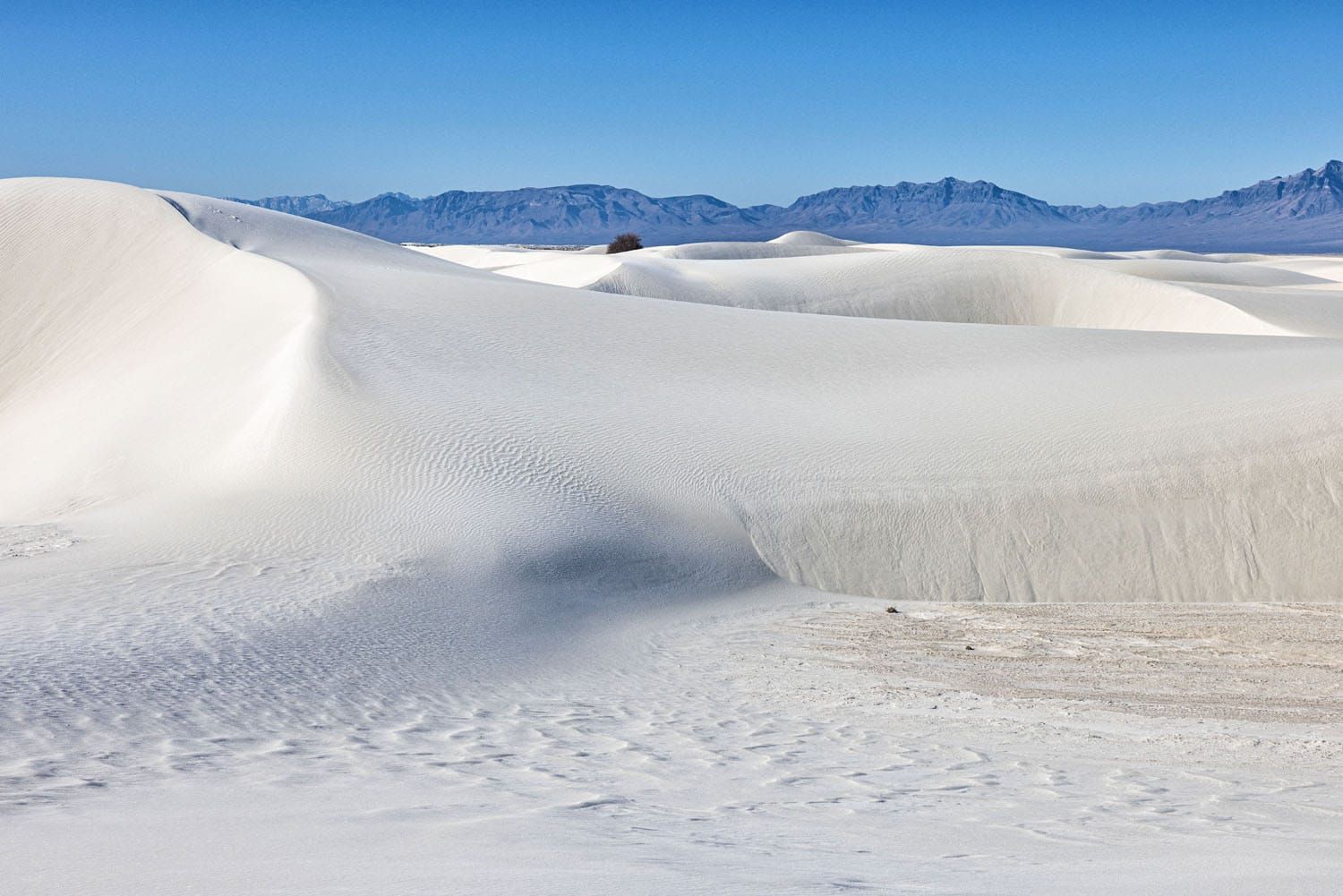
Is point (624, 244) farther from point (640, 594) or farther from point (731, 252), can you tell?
point (640, 594)

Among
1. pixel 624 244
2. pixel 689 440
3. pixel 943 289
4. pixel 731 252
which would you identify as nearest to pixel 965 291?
pixel 943 289

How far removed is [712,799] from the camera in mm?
5008

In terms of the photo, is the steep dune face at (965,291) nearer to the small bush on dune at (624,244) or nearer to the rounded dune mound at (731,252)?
the rounded dune mound at (731,252)

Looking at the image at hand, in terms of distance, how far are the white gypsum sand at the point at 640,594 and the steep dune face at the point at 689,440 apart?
53 millimetres

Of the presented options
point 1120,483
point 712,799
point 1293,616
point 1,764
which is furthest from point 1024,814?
point 1120,483

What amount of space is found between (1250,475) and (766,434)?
15.1 ft

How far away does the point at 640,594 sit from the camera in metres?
9.12

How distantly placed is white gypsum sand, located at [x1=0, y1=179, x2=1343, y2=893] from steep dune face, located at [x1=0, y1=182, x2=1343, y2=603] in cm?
5

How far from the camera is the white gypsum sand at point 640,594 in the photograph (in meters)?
4.37

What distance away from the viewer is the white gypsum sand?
4371 millimetres

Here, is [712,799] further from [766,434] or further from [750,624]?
[766,434]

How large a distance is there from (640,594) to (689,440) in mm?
2745

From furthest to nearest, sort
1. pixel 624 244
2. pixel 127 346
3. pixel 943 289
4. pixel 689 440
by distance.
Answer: pixel 624 244 → pixel 943 289 → pixel 127 346 → pixel 689 440

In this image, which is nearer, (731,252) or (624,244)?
(731,252)
